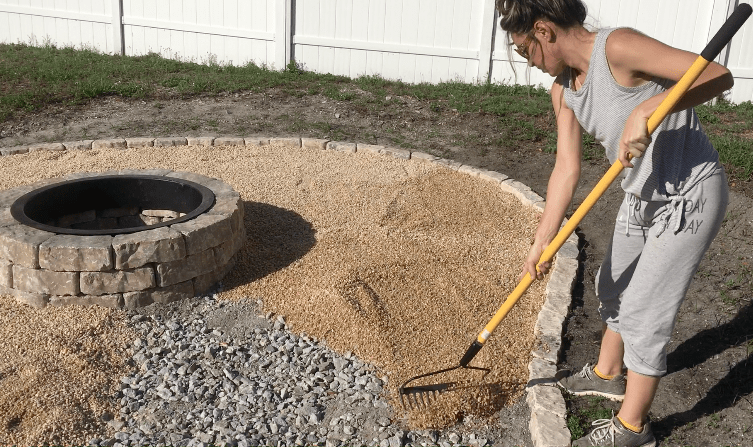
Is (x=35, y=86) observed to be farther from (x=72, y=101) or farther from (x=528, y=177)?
(x=528, y=177)

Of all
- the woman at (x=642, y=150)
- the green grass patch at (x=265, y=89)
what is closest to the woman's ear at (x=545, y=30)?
the woman at (x=642, y=150)

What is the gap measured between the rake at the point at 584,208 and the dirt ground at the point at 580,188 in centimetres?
38

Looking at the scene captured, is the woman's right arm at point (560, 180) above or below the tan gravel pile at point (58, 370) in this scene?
above

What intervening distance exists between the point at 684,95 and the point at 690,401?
165cm

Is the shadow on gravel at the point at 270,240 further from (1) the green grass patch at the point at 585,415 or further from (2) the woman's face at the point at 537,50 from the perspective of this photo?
(2) the woman's face at the point at 537,50

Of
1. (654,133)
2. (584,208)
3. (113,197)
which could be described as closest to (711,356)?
(584,208)

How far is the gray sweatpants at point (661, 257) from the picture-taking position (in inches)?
104

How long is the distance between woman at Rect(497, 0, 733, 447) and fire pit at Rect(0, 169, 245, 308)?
2350 millimetres

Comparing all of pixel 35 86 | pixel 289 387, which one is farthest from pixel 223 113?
pixel 289 387

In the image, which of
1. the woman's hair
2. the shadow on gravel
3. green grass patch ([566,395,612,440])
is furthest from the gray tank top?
the shadow on gravel

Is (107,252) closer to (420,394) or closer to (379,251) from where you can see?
(379,251)

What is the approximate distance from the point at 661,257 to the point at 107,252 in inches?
113

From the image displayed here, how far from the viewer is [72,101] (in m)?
8.65

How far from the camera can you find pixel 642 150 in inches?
98.0
